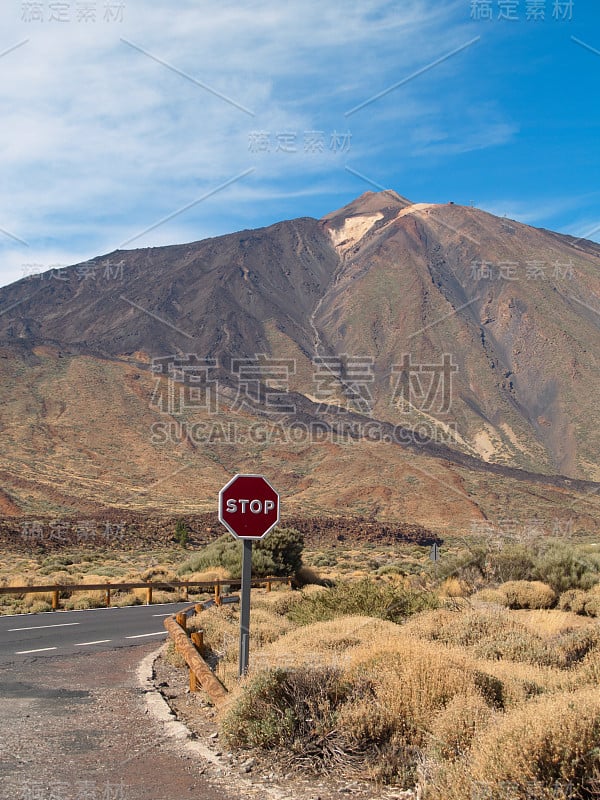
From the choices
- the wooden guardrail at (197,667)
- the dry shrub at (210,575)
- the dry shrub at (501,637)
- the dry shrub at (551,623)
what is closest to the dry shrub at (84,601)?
the dry shrub at (210,575)

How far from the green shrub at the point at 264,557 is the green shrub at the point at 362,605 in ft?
48.1

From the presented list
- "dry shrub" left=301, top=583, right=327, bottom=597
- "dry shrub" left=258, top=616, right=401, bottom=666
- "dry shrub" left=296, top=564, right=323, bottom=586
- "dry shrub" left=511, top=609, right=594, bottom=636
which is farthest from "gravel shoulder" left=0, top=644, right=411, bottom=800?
"dry shrub" left=296, top=564, right=323, bottom=586

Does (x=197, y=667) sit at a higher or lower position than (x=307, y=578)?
higher

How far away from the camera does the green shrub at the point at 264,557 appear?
27031 mm

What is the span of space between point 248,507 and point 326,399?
433ft

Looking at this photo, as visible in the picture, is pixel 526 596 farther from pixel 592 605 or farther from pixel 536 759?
pixel 536 759

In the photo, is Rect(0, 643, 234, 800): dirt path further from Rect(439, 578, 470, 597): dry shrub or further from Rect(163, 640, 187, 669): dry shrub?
Rect(439, 578, 470, 597): dry shrub

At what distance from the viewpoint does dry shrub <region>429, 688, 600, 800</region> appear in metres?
4.32

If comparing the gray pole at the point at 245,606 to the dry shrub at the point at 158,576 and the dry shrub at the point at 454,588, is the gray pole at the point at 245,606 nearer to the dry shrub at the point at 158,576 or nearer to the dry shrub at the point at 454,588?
the dry shrub at the point at 454,588

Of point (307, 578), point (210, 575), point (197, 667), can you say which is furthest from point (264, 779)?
point (307, 578)

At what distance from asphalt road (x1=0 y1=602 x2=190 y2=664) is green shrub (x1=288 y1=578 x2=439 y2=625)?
12.4ft

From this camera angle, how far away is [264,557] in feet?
89.2

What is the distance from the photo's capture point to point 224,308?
185m

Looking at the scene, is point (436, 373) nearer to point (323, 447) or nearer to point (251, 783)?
point (323, 447)
